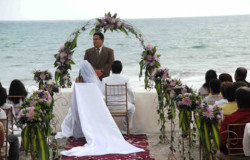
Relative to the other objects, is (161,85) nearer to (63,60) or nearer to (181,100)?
(63,60)

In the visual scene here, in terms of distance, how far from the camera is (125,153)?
5812mm

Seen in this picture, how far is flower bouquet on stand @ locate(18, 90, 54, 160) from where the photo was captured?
3.94m

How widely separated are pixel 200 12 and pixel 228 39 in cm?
516

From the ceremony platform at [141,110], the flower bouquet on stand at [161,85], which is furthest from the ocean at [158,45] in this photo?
the flower bouquet on stand at [161,85]

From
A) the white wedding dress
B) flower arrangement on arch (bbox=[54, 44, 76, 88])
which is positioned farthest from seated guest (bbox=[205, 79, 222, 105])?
flower arrangement on arch (bbox=[54, 44, 76, 88])

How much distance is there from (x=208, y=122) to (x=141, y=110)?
327cm

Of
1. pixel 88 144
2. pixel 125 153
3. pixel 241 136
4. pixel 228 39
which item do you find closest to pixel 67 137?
pixel 88 144

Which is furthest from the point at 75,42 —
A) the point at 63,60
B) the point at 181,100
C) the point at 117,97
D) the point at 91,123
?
the point at 181,100

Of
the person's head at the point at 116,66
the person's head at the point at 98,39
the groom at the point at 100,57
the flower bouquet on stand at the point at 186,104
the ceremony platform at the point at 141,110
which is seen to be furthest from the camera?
the groom at the point at 100,57

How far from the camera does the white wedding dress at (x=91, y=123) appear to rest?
19.5 feet

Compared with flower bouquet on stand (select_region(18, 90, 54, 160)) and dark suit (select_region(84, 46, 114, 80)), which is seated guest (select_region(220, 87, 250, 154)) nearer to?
flower bouquet on stand (select_region(18, 90, 54, 160))

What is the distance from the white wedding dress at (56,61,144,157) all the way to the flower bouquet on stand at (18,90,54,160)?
1.72m

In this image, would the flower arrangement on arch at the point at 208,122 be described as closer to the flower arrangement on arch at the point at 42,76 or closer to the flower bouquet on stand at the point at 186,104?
the flower bouquet on stand at the point at 186,104

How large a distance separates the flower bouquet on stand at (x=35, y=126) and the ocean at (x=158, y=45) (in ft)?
44.0
